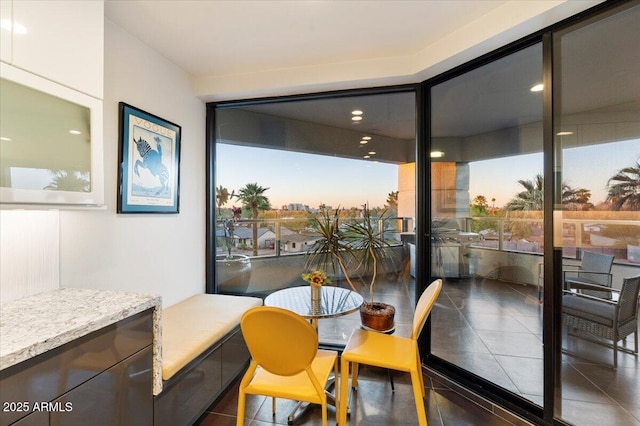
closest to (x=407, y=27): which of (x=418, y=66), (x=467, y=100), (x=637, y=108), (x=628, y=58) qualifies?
(x=418, y=66)

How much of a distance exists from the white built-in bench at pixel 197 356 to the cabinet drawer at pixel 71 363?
0.34 meters

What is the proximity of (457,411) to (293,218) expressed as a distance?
2180 millimetres

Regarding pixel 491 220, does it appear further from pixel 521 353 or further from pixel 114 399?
pixel 114 399

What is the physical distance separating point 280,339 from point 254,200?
1.95 metres

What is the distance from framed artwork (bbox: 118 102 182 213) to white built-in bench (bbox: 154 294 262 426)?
37.0 inches

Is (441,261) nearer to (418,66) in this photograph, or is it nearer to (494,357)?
(494,357)

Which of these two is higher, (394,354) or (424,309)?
(424,309)

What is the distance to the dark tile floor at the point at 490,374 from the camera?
1.82 m

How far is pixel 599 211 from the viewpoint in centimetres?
176

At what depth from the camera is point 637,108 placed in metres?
1.64

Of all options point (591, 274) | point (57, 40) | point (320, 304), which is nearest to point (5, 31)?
point (57, 40)

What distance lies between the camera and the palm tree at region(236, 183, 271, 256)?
322 cm

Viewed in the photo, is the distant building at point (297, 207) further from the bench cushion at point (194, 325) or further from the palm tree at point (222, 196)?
the bench cushion at point (194, 325)

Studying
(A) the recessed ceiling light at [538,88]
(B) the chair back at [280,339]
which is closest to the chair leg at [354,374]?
(B) the chair back at [280,339]
